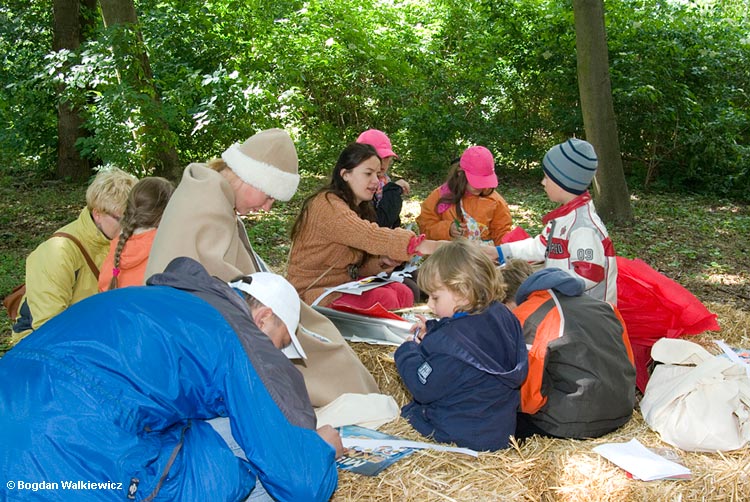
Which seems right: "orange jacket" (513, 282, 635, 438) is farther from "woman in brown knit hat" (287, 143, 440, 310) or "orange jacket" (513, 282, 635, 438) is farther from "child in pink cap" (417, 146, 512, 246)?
"child in pink cap" (417, 146, 512, 246)

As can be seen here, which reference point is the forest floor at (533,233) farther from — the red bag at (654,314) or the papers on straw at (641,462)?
the red bag at (654,314)

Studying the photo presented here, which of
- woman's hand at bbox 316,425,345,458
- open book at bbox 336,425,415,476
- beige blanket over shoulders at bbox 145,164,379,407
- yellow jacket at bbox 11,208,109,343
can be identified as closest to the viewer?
woman's hand at bbox 316,425,345,458

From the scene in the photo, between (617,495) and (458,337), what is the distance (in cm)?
94

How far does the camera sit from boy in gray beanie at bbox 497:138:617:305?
4.20m

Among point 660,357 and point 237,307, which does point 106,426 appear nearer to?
point 237,307

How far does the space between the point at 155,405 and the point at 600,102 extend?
8153mm

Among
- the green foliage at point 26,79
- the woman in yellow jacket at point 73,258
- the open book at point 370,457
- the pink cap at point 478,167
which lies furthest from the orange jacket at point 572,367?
the green foliage at point 26,79

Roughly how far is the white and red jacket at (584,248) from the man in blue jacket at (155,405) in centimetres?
240

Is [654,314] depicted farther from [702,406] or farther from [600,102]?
[600,102]

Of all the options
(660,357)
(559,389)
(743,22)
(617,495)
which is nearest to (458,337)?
(559,389)

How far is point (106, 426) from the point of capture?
6.48 feet

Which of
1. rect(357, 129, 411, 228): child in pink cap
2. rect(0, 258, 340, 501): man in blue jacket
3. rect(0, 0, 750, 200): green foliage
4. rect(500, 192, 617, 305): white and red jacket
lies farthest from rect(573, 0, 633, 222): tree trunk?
rect(0, 258, 340, 501): man in blue jacket

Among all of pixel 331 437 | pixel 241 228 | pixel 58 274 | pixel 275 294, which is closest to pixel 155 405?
pixel 275 294

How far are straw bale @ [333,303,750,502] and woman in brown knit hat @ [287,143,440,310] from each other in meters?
1.49
